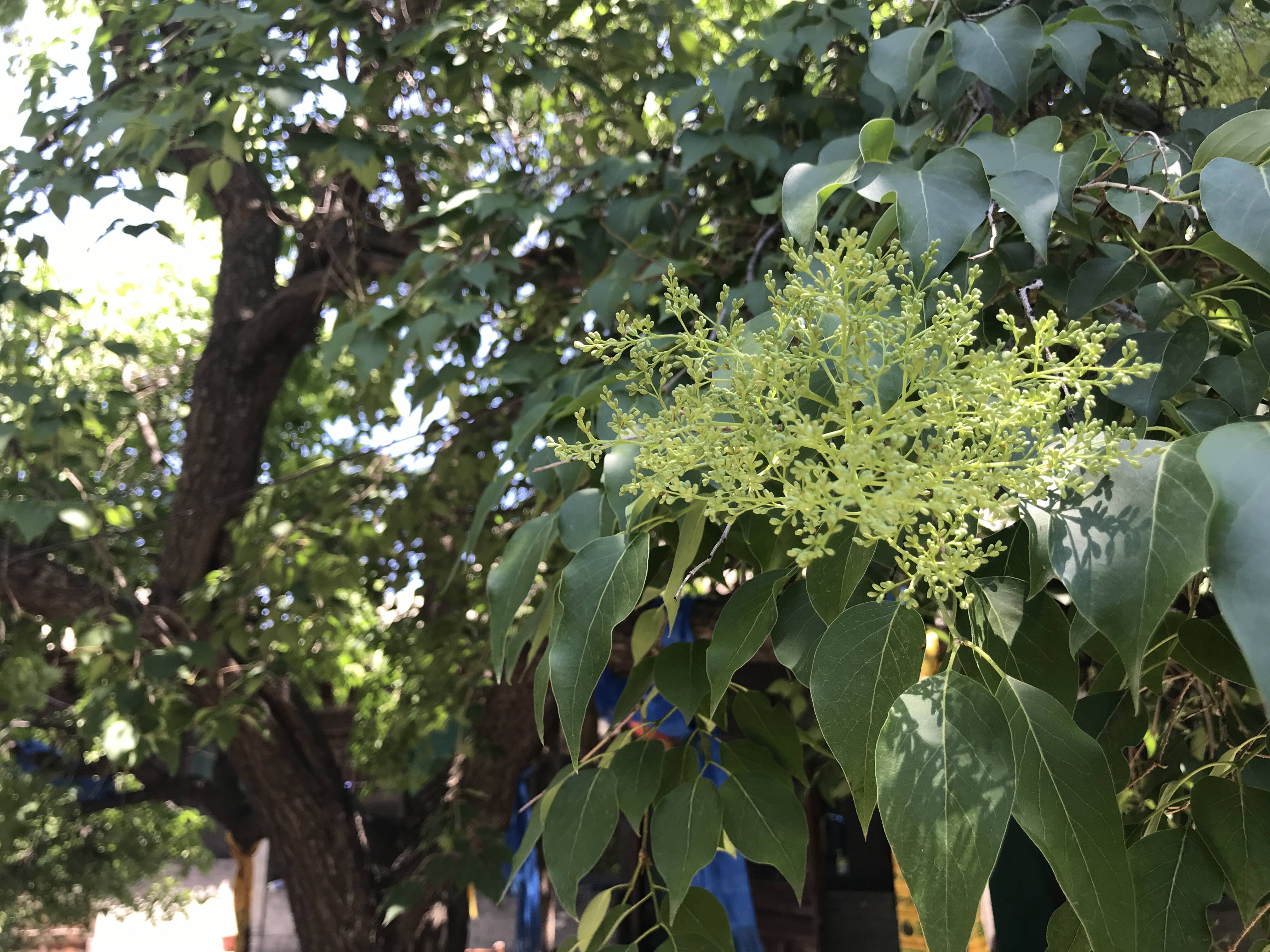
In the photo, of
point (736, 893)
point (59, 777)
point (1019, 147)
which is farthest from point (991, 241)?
point (59, 777)

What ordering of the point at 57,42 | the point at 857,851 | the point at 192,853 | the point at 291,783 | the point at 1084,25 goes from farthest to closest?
the point at 192,853
the point at 857,851
the point at 291,783
the point at 57,42
the point at 1084,25

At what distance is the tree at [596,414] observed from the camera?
53 cm

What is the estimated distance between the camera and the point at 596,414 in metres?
1.03

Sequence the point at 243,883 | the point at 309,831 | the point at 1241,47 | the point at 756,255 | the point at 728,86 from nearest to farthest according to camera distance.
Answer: the point at 1241,47, the point at 756,255, the point at 728,86, the point at 309,831, the point at 243,883

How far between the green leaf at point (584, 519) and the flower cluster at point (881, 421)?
0.19m

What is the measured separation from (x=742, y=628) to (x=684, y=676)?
0.16m

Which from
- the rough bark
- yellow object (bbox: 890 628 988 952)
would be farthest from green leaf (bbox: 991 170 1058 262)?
the rough bark

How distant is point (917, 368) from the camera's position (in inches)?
19.5

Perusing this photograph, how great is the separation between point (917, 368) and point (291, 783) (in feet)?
9.90

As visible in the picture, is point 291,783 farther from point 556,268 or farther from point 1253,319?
point 1253,319

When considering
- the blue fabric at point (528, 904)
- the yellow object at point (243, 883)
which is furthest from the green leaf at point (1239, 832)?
the yellow object at point (243, 883)

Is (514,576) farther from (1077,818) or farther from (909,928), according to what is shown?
(909,928)

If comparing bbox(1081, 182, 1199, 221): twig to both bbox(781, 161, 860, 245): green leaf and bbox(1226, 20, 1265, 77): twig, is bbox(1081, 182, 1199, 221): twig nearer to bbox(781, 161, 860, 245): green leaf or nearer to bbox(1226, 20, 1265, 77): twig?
bbox(781, 161, 860, 245): green leaf

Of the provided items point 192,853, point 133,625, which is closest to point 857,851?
point 133,625
